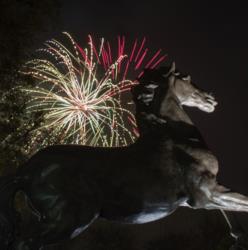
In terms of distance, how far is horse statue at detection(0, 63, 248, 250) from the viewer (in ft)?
21.7

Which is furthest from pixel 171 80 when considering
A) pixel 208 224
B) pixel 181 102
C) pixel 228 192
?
pixel 208 224

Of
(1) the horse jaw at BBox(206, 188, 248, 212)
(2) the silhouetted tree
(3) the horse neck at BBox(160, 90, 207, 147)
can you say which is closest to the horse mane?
(3) the horse neck at BBox(160, 90, 207, 147)

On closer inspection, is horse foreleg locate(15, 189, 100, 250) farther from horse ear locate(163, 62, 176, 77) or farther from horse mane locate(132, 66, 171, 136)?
horse ear locate(163, 62, 176, 77)

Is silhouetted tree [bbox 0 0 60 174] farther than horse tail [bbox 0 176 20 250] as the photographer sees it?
Yes

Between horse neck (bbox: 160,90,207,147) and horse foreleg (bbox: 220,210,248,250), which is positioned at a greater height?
horse neck (bbox: 160,90,207,147)

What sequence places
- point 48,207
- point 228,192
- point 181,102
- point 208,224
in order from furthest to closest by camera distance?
point 208,224, point 181,102, point 228,192, point 48,207

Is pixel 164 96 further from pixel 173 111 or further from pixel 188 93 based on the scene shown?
pixel 188 93

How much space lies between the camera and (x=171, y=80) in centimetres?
816

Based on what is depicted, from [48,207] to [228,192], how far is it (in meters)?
2.37

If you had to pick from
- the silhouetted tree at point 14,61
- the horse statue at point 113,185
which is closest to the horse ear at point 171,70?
the horse statue at point 113,185

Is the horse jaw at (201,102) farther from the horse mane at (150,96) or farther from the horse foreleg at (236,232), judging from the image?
the horse foreleg at (236,232)

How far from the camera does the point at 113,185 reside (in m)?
6.89

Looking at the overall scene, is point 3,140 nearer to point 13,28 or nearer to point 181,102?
point 13,28

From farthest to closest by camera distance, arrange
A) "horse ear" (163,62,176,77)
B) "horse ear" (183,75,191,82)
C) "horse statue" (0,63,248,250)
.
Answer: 1. "horse ear" (183,75,191,82)
2. "horse ear" (163,62,176,77)
3. "horse statue" (0,63,248,250)
